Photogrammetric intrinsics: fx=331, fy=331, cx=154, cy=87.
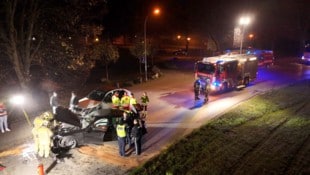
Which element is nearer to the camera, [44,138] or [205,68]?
[44,138]

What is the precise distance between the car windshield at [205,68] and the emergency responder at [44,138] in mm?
13503

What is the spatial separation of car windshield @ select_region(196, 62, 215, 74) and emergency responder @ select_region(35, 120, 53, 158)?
13.5m

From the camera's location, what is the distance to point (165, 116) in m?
18.0

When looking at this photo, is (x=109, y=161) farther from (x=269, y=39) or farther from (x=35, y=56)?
(x=269, y=39)

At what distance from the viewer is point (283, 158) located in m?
12.1

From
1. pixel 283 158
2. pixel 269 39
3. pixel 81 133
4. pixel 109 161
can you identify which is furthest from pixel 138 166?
pixel 269 39

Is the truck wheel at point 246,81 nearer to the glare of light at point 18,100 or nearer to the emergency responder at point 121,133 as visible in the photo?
the emergency responder at point 121,133

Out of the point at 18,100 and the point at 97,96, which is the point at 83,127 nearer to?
the point at 97,96

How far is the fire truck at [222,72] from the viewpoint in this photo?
901 inches

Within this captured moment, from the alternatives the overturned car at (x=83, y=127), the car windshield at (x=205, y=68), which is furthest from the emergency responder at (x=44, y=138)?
the car windshield at (x=205, y=68)

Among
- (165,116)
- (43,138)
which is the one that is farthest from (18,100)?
(165,116)

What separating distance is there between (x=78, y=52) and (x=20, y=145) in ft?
28.9

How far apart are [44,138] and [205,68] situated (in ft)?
45.8

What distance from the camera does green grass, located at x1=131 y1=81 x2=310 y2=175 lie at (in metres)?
11.4
